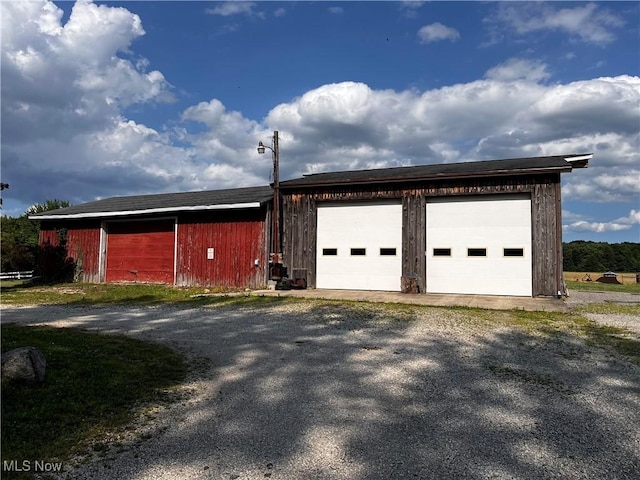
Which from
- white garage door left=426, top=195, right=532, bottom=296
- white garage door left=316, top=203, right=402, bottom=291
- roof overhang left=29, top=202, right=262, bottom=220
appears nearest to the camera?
white garage door left=426, top=195, right=532, bottom=296

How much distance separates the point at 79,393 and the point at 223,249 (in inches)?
473

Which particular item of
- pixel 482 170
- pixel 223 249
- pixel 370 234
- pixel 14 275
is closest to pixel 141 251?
pixel 223 249

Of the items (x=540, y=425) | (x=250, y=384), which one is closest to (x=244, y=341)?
(x=250, y=384)

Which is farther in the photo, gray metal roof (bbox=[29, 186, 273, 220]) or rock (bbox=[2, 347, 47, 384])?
gray metal roof (bbox=[29, 186, 273, 220])

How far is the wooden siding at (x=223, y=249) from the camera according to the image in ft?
50.9

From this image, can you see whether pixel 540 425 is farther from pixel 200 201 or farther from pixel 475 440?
pixel 200 201

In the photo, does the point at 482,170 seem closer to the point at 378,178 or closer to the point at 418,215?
the point at 418,215

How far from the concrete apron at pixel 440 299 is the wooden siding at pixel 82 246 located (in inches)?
334

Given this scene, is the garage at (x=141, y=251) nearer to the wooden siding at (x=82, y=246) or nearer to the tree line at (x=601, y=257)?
the wooden siding at (x=82, y=246)

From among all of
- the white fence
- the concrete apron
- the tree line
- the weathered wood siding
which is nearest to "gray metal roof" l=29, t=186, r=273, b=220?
the weathered wood siding

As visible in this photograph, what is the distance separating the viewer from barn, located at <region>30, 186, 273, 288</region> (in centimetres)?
1562

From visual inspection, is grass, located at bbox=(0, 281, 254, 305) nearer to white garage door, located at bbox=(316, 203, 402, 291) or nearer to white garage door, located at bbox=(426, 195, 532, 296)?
white garage door, located at bbox=(316, 203, 402, 291)

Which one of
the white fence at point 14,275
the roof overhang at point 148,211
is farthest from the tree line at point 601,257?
the white fence at point 14,275

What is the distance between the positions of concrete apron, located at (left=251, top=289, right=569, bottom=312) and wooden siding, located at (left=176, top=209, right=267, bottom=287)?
1459mm
